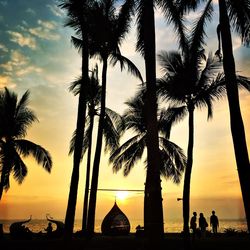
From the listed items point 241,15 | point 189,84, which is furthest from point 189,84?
point 241,15

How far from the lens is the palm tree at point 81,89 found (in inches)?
531

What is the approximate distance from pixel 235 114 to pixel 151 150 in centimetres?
315

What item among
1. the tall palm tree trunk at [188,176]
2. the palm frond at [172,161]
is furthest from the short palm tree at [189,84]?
the palm frond at [172,161]

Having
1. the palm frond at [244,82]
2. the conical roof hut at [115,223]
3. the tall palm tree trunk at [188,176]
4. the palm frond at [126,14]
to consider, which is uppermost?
the palm frond at [126,14]

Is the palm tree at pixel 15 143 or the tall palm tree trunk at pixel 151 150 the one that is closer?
the tall palm tree trunk at pixel 151 150

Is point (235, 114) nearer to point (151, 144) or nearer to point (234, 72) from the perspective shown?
point (234, 72)

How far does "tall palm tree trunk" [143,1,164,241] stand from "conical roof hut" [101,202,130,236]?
15329 mm

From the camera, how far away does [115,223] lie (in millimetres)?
26125

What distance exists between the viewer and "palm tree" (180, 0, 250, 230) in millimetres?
11117

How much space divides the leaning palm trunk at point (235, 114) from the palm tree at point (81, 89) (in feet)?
19.7

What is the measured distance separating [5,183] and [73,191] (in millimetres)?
14596

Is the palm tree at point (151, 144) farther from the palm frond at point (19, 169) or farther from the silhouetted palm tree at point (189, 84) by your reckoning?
the palm frond at point (19, 169)

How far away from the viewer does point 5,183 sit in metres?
26.5

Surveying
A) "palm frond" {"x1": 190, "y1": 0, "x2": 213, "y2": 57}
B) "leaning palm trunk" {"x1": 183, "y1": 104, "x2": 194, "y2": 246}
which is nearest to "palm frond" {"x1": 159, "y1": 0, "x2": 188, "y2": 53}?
"palm frond" {"x1": 190, "y1": 0, "x2": 213, "y2": 57}
